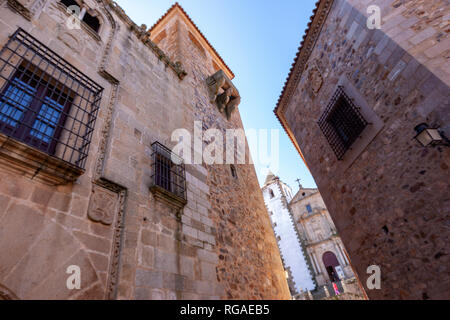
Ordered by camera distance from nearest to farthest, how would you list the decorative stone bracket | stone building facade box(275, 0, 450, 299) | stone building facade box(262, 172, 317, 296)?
stone building facade box(275, 0, 450, 299) < the decorative stone bracket < stone building facade box(262, 172, 317, 296)

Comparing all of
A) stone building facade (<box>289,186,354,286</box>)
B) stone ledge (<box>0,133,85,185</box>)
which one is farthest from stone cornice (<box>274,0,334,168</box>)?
stone building facade (<box>289,186,354,286</box>)

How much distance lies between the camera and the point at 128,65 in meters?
5.24

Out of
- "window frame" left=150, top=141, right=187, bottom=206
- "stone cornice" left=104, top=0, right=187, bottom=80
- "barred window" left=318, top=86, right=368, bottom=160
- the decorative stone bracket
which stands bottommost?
"window frame" left=150, top=141, right=187, bottom=206

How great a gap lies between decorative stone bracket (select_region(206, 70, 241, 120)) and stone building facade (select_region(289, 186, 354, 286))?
25931 millimetres

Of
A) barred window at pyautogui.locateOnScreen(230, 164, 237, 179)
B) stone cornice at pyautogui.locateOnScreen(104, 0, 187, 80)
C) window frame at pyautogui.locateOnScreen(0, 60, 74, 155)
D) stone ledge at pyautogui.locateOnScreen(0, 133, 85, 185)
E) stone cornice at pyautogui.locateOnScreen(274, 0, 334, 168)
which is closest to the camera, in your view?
stone ledge at pyautogui.locateOnScreen(0, 133, 85, 185)

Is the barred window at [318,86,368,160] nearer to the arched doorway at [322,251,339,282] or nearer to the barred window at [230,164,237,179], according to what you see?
the barred window at [230,164,237,179]

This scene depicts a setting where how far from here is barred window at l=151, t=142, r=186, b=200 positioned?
428 cm

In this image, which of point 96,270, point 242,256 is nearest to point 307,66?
point 242,256

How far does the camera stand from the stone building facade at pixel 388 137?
12.6 feet

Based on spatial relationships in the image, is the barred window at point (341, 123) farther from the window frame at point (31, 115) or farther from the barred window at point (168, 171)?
the window frame at point (31, 115)

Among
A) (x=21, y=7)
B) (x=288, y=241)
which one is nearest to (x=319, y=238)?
(x=288, y=241)

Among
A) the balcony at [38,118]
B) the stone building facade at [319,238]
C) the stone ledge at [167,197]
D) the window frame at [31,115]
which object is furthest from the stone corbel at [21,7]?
the stone building facade at [319,238]

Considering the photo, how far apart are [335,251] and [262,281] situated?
27.6 metres

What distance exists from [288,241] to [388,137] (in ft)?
102
